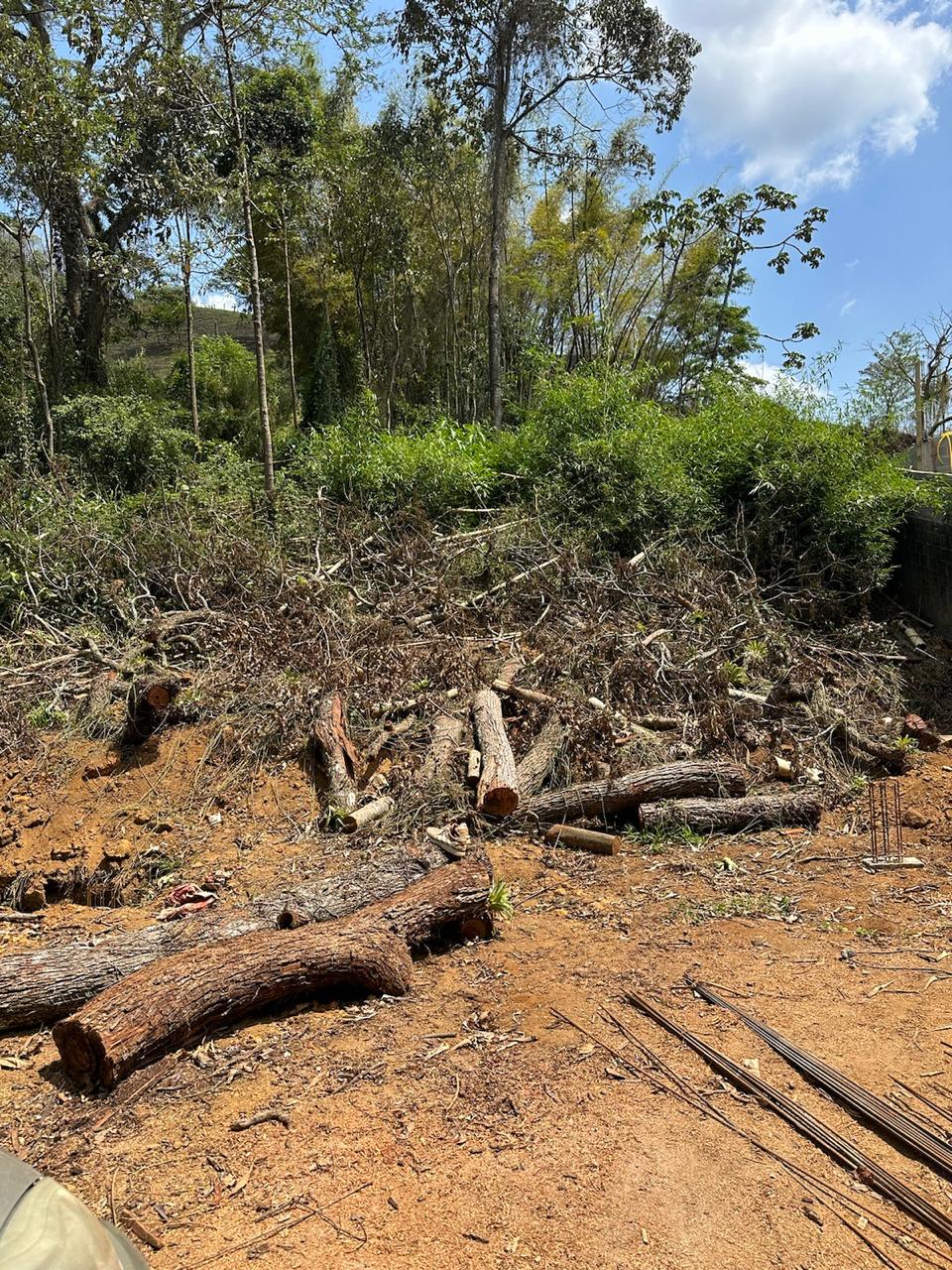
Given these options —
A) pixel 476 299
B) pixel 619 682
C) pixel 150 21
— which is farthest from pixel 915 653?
pixel 476 299

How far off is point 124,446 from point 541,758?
910cm

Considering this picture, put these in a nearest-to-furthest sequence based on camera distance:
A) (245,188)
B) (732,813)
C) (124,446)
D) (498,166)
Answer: (732,813)
(245,188)
(124,446)
(498,166)

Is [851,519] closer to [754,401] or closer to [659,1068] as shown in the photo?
[754,401]

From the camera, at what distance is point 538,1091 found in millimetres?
2643

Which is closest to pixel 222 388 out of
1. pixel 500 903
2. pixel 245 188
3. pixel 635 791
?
pixel 245 188

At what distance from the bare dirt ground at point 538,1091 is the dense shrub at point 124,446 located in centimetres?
849

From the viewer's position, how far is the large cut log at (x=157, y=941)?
10.8ft

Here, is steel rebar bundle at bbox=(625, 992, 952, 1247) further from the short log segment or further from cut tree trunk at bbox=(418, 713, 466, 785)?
cut tree trunk at bbox=(418, 713, 466, 785)

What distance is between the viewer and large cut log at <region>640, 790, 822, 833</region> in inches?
197

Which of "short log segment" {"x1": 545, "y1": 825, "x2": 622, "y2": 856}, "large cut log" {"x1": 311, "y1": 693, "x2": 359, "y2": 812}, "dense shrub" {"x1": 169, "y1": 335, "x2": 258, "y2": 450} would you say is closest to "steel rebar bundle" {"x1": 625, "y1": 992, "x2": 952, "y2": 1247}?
"short log segment" {"x1": 545, "y1": 825, "x2": 622, "y2": 856}

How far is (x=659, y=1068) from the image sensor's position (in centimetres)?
272

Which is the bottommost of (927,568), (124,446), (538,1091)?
(538,1091)

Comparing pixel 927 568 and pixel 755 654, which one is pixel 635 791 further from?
pixel 927 568

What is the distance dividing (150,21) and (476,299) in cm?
1084
